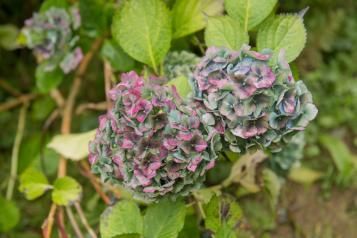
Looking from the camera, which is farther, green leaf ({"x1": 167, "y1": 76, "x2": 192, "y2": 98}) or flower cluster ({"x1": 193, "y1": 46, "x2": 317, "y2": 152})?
green leaf ({"x1": 167, "y1": 76, "x2": 192, "y2": 98})

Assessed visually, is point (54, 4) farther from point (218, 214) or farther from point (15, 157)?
point (218, 214)

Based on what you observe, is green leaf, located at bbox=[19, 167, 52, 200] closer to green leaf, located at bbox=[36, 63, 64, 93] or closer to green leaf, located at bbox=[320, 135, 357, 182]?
green leaf, located at bbox=[36, 63, 64, 93]

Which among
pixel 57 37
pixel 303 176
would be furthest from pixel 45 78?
pixel 303 176

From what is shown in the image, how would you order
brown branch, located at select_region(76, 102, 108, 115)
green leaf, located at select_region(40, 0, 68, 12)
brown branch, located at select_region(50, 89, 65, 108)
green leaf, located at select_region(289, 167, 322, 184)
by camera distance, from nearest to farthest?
1. green leaf, located at select_region(40, 0, 68, 12)
2. brown branch, located at select_region(76, 102, 108, 115)
3. brown branch, located at select_region(50, 89, 65, 108)
4. green leaf, located at select_region(289, 167, 322, 184)

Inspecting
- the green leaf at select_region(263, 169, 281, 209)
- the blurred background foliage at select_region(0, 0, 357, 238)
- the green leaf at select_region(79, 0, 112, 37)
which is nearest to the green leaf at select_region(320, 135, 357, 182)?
the blurred background foliage at select_region(0, 0, 357, 238)

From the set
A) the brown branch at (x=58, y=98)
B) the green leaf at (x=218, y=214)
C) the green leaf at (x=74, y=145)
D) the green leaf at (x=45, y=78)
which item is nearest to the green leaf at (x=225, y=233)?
the green leaf at (x=218, y=214)

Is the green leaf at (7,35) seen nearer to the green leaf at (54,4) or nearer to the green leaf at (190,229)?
the green leaf at (54,4)

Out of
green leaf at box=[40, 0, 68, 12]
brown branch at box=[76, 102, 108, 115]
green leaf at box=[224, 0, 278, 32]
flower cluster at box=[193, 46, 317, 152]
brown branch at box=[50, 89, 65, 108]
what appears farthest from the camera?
brown branch at box=[50, 89, 65, 108]
